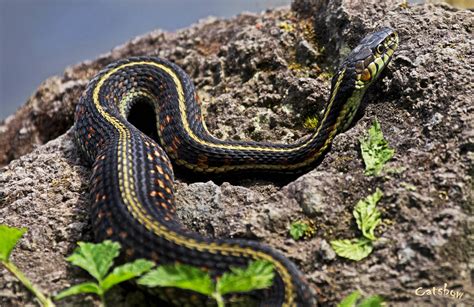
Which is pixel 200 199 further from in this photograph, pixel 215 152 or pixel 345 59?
pixel 345 59

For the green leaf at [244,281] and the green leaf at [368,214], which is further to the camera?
the green leaf at [368,214]

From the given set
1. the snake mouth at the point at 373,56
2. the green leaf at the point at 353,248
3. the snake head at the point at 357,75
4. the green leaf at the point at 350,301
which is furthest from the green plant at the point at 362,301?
the snake mouth at the point at 373,56

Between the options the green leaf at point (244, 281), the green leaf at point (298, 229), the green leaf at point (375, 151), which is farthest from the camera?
the green leaf at point (375, 151)

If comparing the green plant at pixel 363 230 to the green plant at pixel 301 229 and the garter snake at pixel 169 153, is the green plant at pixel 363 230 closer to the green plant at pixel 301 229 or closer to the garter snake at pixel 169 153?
the green plant at pixel 301 229

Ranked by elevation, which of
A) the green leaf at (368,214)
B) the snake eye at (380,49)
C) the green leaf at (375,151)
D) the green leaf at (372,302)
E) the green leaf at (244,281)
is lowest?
the green leaf at (372,302)

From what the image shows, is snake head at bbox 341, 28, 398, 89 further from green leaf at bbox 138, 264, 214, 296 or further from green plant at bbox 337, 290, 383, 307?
green leaf at bbox 138, 264, 214, 296

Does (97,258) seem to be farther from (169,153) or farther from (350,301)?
(169,153)

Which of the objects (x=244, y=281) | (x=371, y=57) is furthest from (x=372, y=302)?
(x=371, y=57)

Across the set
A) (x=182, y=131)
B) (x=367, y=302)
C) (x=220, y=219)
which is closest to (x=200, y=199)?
(x=220, y=219)
